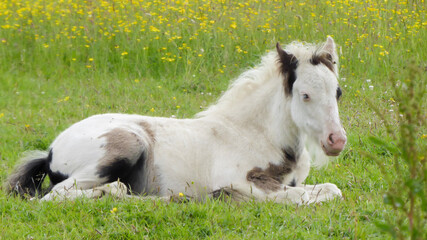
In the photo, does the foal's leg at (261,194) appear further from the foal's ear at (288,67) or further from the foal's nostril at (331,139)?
the foal's ear at (288,67)

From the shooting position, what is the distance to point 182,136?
17.7ft

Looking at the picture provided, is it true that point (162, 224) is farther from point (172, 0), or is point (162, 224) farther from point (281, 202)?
point (172, 0)

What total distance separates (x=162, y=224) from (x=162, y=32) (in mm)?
7033

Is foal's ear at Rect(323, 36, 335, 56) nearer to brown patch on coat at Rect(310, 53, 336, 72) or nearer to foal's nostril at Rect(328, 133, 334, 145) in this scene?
brown patch on coat at Rect(310, 53, 336, 72)

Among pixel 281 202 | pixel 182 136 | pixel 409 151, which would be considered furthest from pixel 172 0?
pixel 409 151

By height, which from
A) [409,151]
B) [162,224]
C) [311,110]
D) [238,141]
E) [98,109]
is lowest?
[98,109]

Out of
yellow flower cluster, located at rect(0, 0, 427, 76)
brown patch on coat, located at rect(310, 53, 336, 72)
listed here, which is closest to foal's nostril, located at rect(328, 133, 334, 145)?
brown patch on coat, located at rect(310, 53, 336, 72)

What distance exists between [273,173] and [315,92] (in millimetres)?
831

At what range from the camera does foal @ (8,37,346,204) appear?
4918 mm

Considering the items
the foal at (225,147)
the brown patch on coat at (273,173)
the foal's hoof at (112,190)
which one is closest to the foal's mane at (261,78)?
the foal at (225,147)

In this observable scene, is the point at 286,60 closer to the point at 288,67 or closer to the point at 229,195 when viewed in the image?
the point at 288,67

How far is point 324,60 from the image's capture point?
5172 millimetres

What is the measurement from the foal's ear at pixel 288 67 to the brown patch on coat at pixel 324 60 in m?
0.16

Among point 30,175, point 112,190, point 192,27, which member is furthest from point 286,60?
point 192,27
